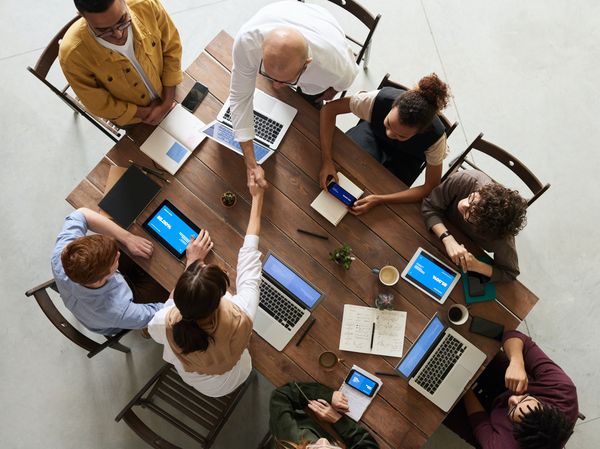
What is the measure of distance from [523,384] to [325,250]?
3.65ft

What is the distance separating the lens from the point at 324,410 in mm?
2102

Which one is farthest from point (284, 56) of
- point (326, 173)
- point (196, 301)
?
point (196, 301)

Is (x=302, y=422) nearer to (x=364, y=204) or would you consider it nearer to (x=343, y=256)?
(x=343, y=256)

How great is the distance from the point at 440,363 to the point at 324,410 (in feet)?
1.92

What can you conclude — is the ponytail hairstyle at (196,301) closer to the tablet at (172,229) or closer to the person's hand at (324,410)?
the tablet at (172,229)

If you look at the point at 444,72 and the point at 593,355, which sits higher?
the point at 444,72

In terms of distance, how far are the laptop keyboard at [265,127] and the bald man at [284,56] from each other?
0.13 meters

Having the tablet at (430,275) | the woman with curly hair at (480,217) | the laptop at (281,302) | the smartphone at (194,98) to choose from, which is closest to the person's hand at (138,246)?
the laptop at (281,302)

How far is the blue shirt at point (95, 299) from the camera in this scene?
2.06 m

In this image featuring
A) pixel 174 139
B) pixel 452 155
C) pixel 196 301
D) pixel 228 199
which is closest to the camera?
pixel 196 301

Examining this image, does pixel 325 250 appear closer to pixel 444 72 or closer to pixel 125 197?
pixel 125 197

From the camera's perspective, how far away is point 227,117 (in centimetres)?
239

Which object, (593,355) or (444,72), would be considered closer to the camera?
(593,355)

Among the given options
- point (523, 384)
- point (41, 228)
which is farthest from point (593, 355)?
point (41, 228)
